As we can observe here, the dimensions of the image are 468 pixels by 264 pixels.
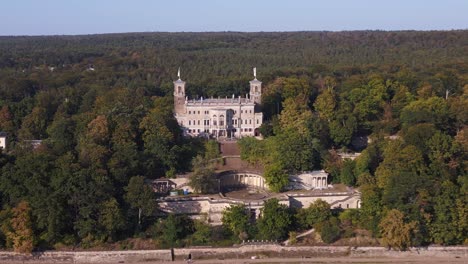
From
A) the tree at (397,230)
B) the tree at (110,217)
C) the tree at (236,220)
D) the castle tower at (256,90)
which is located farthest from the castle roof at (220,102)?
the tree at (397,230)

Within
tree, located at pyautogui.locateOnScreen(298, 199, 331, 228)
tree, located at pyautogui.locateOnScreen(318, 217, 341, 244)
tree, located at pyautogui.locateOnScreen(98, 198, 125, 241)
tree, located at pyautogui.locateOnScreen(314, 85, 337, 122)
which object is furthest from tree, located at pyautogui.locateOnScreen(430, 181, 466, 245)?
tree, located at pyautogui.locateOnScreen(98, 198, 125, 241)

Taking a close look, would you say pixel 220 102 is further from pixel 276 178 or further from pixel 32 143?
pixel 32 143

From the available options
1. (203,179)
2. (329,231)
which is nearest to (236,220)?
(203,179)

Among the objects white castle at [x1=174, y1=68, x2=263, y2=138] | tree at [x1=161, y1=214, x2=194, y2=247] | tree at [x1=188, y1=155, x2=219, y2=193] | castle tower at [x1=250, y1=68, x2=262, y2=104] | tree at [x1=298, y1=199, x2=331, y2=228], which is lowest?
tree at [x1=161, y1=214, x2=194, y2=247]

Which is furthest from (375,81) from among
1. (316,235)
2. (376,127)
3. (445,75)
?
(316,235)

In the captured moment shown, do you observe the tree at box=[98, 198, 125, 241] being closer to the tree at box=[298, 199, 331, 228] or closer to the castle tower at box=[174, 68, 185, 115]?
the tree at box=[298, 199, 331, 228]

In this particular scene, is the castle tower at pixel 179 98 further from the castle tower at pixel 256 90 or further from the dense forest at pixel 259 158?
the castle tower at pixel 256 90
